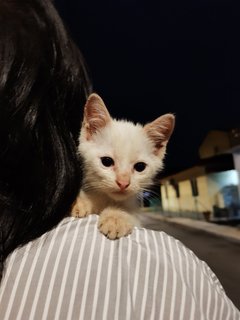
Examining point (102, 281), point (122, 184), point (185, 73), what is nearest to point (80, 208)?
point (122, 184)

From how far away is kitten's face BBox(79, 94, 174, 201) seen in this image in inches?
40.5

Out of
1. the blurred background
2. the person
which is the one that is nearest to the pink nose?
the person

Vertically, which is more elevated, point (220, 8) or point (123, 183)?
point (220, 8)

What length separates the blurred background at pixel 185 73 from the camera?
9695 mm

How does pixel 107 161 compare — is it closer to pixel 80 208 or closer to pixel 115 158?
pixel 115 158

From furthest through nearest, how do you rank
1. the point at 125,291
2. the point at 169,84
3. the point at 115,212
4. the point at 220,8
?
1. the point at 169,84
2. the point at 220,8
3. the point at 115,212
4. the point at 125,291

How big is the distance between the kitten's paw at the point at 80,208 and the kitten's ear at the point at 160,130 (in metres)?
0.29

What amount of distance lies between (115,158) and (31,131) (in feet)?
1.48

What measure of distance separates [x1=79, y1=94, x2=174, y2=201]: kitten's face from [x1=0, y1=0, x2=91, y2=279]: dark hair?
11.9 inches

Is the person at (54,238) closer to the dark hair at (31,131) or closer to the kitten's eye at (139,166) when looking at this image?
the dark hair at (31,131)

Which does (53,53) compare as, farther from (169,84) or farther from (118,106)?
(169,84)

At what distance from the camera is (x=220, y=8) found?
30.2 feet

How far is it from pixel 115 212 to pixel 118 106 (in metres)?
11.3

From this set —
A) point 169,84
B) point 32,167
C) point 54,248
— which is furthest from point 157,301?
point 169,84
